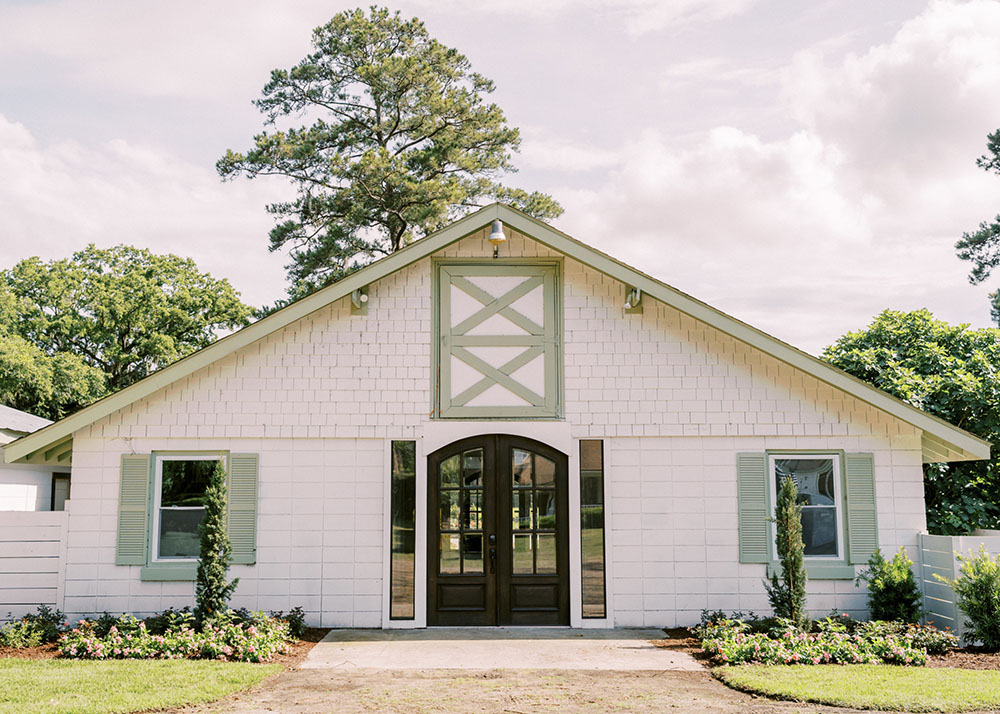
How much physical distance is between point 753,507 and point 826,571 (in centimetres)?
122

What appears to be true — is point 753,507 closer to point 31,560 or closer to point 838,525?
point 838,525

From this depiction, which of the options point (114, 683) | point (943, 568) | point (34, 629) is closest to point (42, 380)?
point (34, 629)

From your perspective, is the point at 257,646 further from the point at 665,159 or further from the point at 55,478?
the point at 665,159

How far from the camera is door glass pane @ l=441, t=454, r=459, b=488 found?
38.4ft

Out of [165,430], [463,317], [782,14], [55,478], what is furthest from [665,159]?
[55,478]

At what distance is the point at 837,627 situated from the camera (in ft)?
33.7

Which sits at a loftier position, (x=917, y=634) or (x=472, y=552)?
(x=472, y=552)

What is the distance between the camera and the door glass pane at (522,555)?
38.0ft

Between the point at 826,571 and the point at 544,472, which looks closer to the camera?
the point at 826,571

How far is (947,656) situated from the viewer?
9.80m

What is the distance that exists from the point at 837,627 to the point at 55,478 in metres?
16.0

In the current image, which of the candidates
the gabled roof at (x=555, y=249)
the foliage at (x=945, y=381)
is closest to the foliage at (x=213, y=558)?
the gabled roof at (x=555, y=249)

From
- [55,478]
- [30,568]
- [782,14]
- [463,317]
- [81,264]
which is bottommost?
[30,568]

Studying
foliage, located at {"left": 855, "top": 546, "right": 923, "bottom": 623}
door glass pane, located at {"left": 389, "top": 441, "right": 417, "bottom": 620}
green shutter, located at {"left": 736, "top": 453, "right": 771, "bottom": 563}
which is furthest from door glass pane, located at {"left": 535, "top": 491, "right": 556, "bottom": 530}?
foliage, located at {"left": 855, "top": 546, "right": 923, "bottom": 623}
